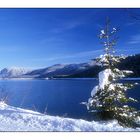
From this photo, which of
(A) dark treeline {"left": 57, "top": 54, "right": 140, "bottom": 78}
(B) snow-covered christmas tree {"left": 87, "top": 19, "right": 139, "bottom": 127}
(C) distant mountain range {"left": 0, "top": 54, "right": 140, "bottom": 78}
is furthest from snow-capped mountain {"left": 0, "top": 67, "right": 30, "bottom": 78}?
(B) snow-covered christmas tree {"left": 87, "top": 19, "right": 139, "bottom": 127}

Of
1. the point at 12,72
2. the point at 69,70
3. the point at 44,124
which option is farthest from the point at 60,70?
the point at 44,124

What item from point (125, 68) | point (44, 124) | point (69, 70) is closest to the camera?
point (44, 124)

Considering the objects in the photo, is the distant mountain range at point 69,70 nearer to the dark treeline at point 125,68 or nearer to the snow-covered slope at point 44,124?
the dark treeline at point 125,68

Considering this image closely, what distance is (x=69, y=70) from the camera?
6.22 metres

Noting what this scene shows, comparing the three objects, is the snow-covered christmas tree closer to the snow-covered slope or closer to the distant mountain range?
the distant mountain range

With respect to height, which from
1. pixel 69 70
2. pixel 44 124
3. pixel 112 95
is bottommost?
pixel 44 124

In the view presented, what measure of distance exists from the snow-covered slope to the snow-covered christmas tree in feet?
1.29

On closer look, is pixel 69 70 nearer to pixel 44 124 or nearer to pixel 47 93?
pixel 47 93

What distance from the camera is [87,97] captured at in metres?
6.33

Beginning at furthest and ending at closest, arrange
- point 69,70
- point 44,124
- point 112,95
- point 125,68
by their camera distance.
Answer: point 112,95 → point 125,68 → point 69,70 → point 44,124

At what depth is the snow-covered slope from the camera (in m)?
5.82

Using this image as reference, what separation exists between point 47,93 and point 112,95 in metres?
0.94

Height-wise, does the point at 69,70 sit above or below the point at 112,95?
above
